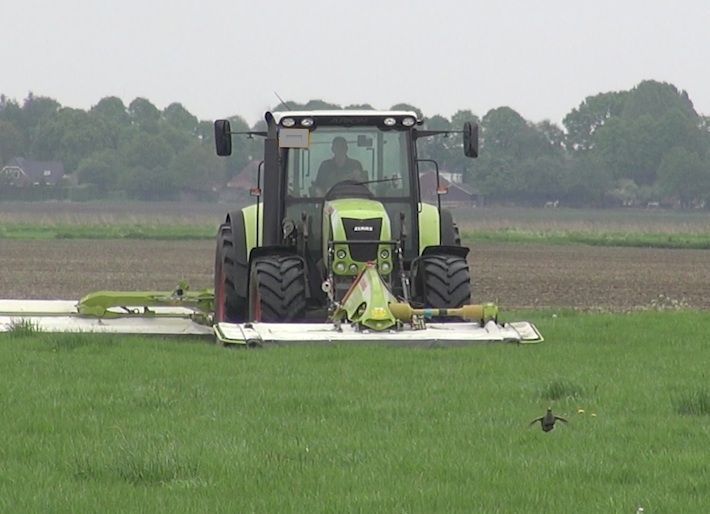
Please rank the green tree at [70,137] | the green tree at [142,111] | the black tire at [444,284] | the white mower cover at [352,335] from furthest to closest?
the green tree at [142,111] < the green tree at [70,137] < the black tire at [444,284] < the white mower cover at [352,335]

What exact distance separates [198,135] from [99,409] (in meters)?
151

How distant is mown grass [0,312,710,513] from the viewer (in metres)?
7.46

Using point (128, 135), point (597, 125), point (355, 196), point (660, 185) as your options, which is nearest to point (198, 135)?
point (128, 135)

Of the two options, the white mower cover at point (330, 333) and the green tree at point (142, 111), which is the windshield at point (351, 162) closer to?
the white mower cover at point (330, 333)

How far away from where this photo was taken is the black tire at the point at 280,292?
14.9m

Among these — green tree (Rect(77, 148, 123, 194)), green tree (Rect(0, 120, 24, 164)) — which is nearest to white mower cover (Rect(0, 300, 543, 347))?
green tree (Rect(77, 148, 123, 194))

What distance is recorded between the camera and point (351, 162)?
53.4ft

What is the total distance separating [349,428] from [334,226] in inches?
236

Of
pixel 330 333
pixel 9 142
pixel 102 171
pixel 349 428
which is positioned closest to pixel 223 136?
pixel 330 333

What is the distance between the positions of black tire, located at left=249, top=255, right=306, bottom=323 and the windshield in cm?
139

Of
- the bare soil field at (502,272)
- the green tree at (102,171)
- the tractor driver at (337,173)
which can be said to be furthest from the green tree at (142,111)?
the tractor driver at (337,173)

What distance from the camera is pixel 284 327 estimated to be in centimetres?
1398

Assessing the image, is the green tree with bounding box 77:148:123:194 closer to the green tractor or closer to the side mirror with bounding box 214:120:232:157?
the green tractor

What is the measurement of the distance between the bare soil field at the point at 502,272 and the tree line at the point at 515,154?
59.0 metres
